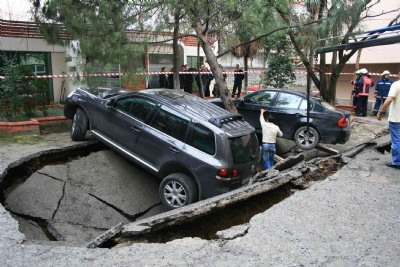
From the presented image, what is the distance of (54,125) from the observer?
9156mm

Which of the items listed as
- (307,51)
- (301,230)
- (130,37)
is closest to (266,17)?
(130,37)

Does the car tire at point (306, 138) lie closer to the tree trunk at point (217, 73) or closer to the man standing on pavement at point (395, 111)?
the tree trunk at point (217, 73)

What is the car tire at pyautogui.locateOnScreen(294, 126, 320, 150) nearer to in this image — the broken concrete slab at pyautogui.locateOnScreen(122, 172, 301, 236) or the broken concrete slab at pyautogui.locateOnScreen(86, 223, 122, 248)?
the broken concrete slab at pyautogui.locateOnScreen(122, 172, 301, 236)

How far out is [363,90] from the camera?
43.3ft

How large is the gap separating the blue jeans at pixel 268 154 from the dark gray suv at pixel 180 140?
1.55 m

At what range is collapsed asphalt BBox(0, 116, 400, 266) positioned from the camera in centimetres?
326

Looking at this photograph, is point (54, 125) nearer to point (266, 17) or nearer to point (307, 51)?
point (266, 17)

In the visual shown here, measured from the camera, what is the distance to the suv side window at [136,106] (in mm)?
6328

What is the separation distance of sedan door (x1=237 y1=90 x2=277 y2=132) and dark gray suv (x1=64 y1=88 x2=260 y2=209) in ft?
10.5

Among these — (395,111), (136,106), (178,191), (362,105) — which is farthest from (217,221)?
(362,105)

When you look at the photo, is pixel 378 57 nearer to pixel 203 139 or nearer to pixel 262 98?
pixel 262 98

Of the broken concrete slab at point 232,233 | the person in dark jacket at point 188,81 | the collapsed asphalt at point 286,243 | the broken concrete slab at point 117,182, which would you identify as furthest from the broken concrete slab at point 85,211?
the person in dark jacket at point 188,81

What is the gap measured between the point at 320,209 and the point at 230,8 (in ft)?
16.6

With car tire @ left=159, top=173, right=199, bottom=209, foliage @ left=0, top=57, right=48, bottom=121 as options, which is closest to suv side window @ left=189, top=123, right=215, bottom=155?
car tire @ left=159, top=173, right=199, bottom=209
